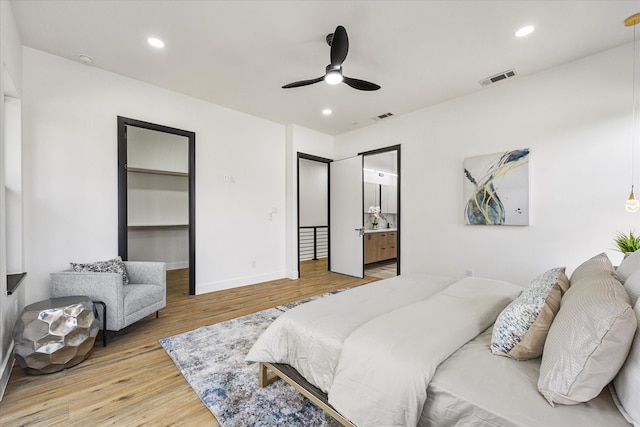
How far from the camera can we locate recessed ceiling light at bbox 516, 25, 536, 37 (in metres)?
2.44

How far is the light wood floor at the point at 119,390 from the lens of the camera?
1618 mm

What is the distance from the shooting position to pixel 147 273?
3.07 metres

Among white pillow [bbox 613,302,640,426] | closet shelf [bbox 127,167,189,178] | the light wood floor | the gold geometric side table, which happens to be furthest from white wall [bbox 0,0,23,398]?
white pillow [bbox 613,302,640,426]

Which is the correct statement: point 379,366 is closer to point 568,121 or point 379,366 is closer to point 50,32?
point 568,121

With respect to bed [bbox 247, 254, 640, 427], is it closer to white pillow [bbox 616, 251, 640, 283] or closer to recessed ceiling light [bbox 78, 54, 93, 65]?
white pillow [bbox 616, 251, 640, 283]

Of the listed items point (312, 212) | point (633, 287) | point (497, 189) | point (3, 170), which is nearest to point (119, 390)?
point (3, 170)

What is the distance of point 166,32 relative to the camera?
2.54 meters

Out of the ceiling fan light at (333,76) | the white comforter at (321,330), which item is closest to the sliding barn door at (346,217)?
the ceiling fan light at (333,76)

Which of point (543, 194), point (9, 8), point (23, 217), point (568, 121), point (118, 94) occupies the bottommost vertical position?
point (23, 217)

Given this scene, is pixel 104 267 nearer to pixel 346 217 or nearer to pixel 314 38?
pixel 314 38

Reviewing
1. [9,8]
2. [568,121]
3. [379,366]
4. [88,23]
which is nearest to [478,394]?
[379,366]

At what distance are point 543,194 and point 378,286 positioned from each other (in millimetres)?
2513

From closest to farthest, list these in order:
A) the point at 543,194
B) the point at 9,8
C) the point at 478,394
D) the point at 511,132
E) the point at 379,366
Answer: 1. the point at 478,394
2. the point at 379,366
3. the point at 9,8
4. the point at 543,194
5. the point at 511,132

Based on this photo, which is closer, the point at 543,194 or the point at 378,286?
the point at 378,286
